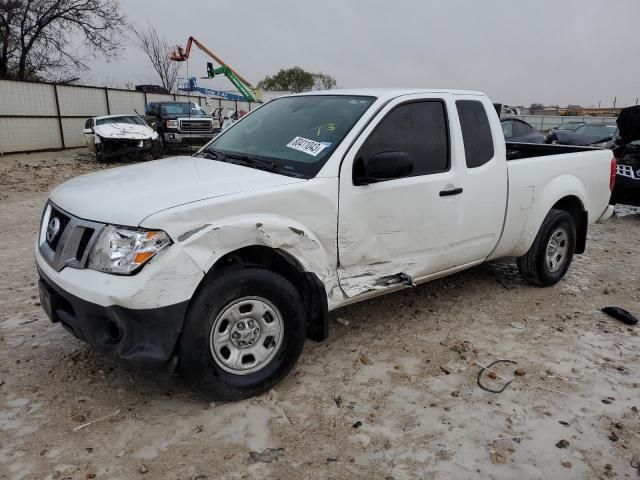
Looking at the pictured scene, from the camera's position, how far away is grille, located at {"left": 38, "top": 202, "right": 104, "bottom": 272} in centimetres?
266

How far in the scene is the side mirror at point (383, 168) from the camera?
313 cm

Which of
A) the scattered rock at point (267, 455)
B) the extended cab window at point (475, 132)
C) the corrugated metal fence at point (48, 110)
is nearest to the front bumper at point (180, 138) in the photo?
the corrugated metal fence at point (48, 110)

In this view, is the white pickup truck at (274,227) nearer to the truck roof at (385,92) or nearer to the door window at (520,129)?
the truck roof at (385,92)

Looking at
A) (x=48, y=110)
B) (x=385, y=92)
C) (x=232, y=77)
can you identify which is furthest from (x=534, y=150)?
(x=232, y=77)

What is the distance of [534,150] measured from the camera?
5.98 metres

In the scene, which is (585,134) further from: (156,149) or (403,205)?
(403,205)

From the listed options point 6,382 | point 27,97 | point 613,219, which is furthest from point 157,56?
point 6,382

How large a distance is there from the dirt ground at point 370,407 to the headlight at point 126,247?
2.67 feet

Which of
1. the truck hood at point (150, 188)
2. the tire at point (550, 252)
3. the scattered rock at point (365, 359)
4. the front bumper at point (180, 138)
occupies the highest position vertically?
the truck hood at point (150, 188)

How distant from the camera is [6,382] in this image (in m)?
3.16

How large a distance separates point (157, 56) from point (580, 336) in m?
46.1

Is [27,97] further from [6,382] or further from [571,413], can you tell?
[571,413]

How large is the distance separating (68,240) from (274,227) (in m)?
1.13

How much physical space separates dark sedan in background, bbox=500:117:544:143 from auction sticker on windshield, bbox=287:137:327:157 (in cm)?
1094
